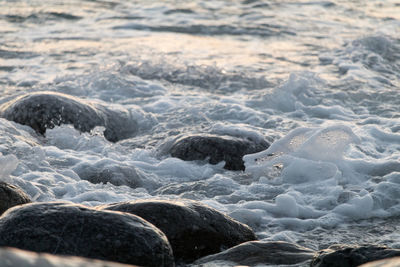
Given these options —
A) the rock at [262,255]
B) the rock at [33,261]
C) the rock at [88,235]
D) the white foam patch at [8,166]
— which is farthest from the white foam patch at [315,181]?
the rock at [33,261]

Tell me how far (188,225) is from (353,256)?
1.07 metres

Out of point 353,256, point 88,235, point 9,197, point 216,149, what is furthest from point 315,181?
point 88,235

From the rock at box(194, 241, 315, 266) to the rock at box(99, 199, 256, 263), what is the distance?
106 millimetres

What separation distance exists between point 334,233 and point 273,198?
2.58 feet

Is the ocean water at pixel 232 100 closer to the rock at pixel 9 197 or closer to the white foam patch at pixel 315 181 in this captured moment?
the white foam patch at pixel 315 181

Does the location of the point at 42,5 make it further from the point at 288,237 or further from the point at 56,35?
the point at 288,237

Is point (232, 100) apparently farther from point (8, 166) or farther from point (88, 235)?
point (88, 235)

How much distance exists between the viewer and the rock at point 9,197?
13.9 feet

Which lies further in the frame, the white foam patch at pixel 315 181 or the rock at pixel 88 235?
the white foam patch at pixel 315 181

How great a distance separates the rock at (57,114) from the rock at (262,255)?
3543mm

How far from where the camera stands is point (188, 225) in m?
4.07

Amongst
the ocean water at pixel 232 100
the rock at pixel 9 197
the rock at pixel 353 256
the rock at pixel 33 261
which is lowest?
the ocean water at pixel 232 100

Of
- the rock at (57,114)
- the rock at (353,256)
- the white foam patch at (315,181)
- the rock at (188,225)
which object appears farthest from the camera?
the rock at (57,114)

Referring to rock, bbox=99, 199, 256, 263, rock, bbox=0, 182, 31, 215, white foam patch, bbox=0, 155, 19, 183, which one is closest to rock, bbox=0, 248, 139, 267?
rock, bbox=99, 199, 256, 263
